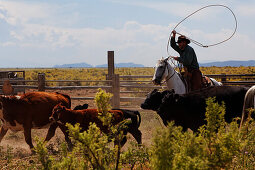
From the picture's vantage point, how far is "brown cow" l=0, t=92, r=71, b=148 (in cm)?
689

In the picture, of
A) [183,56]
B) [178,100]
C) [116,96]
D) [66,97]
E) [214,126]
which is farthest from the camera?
[116,96]

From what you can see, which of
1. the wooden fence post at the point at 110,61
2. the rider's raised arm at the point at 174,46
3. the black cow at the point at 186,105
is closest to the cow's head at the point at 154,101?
the black cow at the point at 186,105

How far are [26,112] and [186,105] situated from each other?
10.8 ft

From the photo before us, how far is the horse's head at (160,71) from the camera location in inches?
317

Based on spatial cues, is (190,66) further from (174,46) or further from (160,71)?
(160,71)

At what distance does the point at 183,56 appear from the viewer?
8234 millimetres

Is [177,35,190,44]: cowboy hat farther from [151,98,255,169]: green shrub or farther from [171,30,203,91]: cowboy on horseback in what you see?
[151,98,255,169]: green shrub

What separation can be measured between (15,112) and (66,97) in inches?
48.1

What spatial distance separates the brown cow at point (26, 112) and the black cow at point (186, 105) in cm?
226

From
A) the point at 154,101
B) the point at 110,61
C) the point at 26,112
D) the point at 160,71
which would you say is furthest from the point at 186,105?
the point at 110,61

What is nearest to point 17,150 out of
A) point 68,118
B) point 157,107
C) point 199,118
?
point 68,118

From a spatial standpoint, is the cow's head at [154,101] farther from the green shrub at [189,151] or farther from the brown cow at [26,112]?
the green shrub at [189,151]

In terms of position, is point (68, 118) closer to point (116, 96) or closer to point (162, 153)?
point (162, 153)

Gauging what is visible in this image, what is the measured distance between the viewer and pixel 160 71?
8109 millimetres
